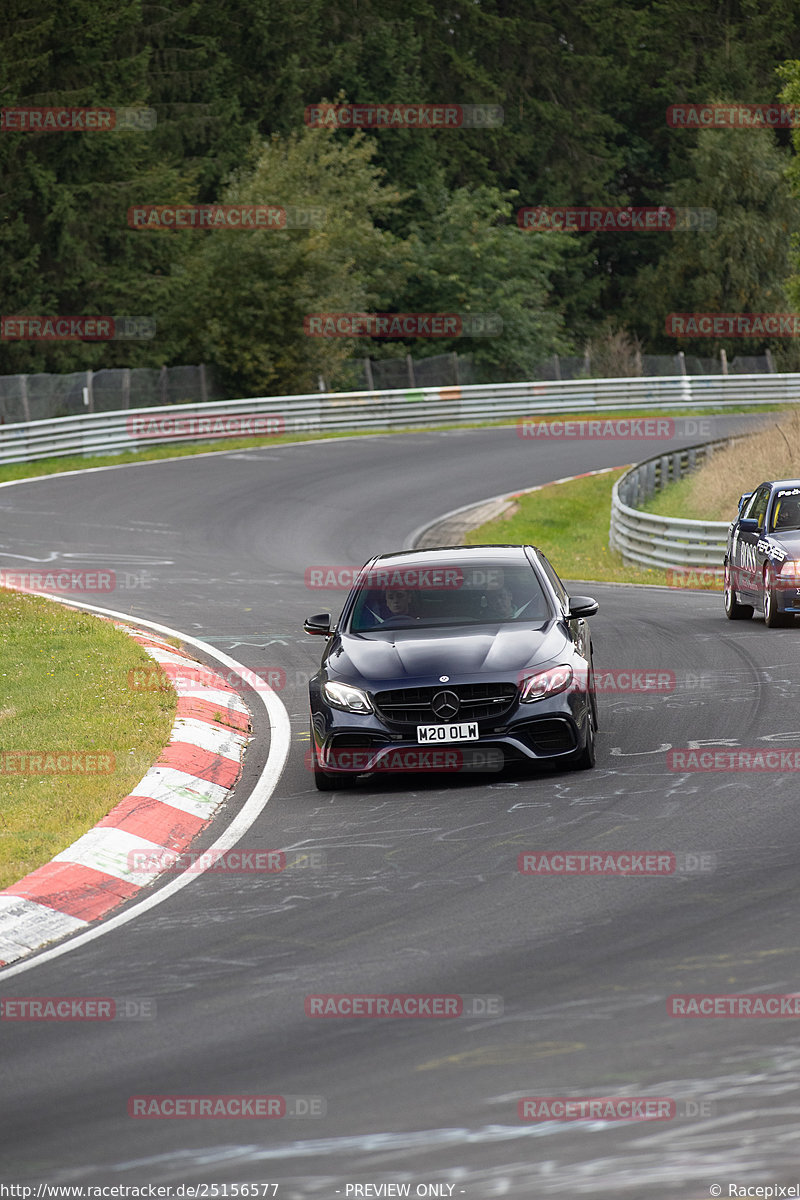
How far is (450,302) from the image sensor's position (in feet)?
209

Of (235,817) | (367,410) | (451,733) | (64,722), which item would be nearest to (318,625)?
(451,733)

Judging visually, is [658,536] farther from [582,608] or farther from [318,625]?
[318,625]

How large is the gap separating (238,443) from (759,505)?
88.5 ft

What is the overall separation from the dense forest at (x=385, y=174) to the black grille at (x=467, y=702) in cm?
3035

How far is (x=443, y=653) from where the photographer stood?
10.4 m

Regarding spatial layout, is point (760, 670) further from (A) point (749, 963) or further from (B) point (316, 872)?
(A) point (749, 963)

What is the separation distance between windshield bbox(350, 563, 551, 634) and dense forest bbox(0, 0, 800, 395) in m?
28.7

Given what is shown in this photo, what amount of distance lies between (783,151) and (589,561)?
58276 mm

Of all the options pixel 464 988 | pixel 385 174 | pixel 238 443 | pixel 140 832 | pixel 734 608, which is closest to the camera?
pixel 464 988

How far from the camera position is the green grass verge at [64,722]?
9.44 metres

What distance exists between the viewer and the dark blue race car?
17.2 meters

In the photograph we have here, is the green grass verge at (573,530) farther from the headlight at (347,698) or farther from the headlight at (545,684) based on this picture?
the headlight at (347,698)

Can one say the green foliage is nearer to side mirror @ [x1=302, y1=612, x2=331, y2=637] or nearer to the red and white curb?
the red and white curb

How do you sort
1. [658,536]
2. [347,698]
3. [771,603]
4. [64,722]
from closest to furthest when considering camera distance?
[347,698]
[64,722]
[771,603]
[658,536]
